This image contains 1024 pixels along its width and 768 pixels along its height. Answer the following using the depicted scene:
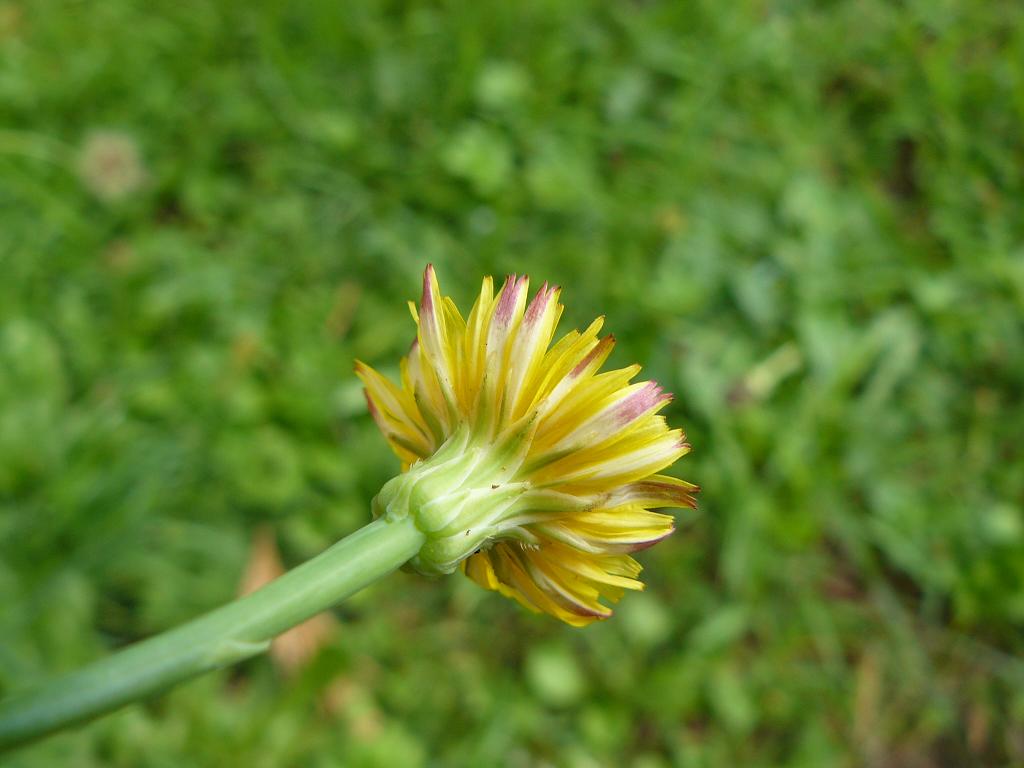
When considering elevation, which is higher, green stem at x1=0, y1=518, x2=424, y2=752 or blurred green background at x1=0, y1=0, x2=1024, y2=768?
blurred green background at x1=0, y1=0, x2=1024, y2=768

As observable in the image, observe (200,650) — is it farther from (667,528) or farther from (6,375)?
(6,375)

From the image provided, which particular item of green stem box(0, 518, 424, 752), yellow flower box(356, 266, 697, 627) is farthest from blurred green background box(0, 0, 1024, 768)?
green stem box(0, 518, 424, 752)

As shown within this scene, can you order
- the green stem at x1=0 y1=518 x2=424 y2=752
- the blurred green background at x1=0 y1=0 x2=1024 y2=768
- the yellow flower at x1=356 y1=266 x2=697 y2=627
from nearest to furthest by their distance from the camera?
the green stem at x1=0 y1=518 x2=424 y2=752, the yellow flower at x1=356 y1=266 x2=697 y2=627, the blurred green background at x1=0 y1=0 x2=1024 y2=768

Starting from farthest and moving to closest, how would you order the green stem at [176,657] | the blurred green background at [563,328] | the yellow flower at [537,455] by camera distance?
the blurred green background at [563,328] < the yellow flower at [537,455] < the green stem at [176,657]

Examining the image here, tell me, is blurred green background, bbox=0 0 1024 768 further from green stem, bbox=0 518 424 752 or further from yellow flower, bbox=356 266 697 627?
green stem, bbox=0 518 424 752

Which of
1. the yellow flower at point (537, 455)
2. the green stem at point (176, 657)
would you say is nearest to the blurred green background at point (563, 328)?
the yellow flower at point (537, 455)

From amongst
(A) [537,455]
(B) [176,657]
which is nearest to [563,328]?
(A) [537,455]

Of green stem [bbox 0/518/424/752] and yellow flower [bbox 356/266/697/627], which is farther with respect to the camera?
yellow flower [bbox 356/266/697/627]

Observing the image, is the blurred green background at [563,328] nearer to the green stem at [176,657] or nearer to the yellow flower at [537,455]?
the yellow flower at [537,455]
